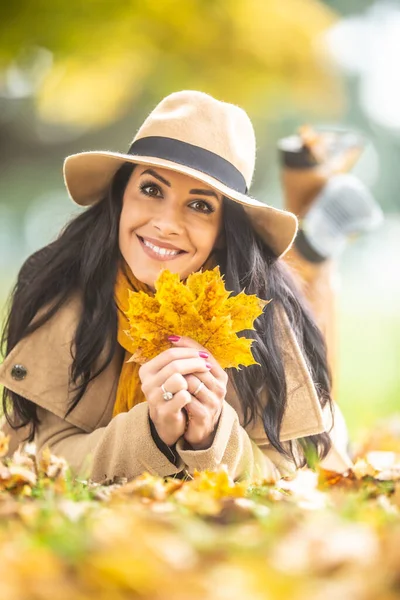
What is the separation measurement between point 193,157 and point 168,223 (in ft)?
0.68

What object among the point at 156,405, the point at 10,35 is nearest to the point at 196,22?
the point at 10,35

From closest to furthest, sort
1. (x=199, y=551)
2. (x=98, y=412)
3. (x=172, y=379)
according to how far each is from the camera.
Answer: (x=199, y=551)
(x=172, y=379)
(x=98, y=412)

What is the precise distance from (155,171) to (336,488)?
106 centimetres

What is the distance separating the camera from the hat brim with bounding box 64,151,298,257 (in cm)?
221

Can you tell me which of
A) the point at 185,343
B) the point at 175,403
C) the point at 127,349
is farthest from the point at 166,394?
the point at 127,349

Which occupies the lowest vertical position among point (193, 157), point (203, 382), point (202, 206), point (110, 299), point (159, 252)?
point (203, 382)

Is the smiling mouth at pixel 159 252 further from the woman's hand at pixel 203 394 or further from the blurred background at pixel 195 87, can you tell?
the blurred background at pixel 195 87

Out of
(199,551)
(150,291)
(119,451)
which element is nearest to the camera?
(199,551)

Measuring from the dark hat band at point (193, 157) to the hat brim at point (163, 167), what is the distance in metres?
0.02

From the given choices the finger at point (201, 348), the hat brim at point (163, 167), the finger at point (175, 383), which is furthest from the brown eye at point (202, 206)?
the finger at point (175, 383)

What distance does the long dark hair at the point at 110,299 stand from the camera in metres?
2.39

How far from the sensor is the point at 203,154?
89.3 inches

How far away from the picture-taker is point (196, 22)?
9.98 m

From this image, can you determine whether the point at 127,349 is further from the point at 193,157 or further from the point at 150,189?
the point at 193,157
